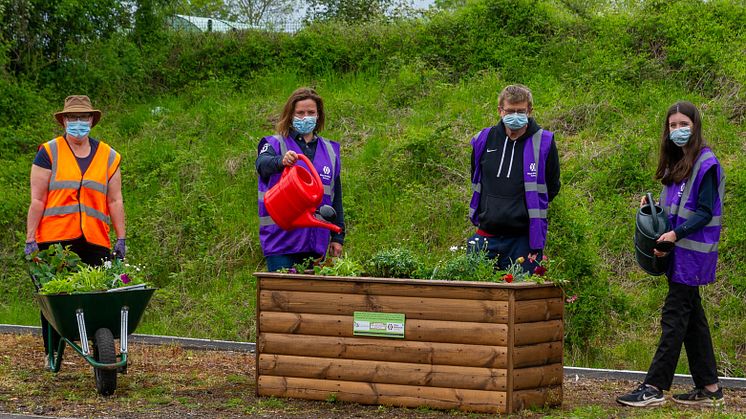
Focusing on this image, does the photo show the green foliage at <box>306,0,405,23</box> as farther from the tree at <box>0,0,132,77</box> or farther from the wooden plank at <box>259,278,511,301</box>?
the wooden plank at <box>259,278,511,301</box>

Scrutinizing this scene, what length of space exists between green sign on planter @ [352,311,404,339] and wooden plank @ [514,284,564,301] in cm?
79

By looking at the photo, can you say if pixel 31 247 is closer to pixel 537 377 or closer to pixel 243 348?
pixel 243 348

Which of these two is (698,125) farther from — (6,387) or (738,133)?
(738,133)

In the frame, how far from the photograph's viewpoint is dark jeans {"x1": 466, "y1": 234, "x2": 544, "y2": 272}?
737 cm

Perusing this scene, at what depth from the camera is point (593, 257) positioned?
1027 cm

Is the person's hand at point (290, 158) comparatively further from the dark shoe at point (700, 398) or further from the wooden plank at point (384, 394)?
the dark shoe at point (700, 398)

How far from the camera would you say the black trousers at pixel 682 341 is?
7043mm

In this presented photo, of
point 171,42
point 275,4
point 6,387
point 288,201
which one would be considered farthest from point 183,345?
point 275,4

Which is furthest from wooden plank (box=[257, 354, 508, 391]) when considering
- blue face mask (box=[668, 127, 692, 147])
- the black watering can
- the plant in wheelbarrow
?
blue face mask (box=[668, 127, 692, 147])

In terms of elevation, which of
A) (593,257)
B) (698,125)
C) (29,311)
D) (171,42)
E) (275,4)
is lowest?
(29,311)

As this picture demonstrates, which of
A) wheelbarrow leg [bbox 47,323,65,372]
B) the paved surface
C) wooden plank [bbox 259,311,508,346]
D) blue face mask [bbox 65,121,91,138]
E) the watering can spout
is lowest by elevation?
the paved surface

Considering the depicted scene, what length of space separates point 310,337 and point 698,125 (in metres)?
3.04

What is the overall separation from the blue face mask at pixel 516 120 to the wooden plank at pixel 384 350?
66.1 inches

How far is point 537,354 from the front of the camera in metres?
6.77
